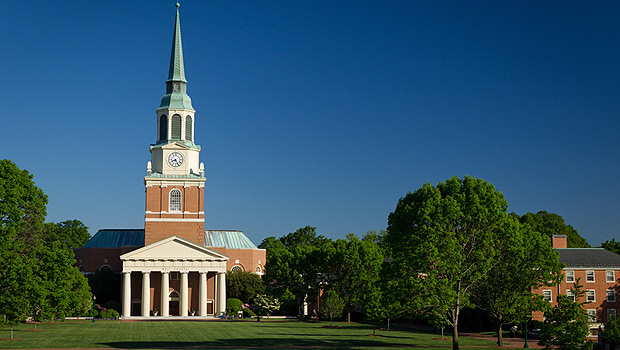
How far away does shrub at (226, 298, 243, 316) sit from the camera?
93250 millimetres

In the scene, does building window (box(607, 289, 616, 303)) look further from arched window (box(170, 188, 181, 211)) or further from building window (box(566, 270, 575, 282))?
arched window (box(170, 188, 181, 211))

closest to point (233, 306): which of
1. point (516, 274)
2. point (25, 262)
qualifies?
point (25, 262)

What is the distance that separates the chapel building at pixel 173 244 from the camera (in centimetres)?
9275

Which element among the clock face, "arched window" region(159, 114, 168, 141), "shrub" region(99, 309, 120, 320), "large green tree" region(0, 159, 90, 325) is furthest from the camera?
"arched window" region(159, 114, 168, 141)

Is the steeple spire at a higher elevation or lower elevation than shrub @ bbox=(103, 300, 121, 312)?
higher

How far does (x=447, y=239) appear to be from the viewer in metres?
45.5

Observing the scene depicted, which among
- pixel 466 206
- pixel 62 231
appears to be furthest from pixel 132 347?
pixel 62 231

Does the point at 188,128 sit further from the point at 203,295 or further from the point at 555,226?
the point at 555,226

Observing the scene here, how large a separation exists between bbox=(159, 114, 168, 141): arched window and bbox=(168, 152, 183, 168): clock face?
256cm

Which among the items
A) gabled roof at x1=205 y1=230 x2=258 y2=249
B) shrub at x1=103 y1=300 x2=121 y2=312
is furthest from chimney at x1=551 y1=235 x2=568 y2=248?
shrub at x1=103 y1=300 x2=121 y2=312

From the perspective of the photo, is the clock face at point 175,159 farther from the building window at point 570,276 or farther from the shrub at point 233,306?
the building window at point 570,276

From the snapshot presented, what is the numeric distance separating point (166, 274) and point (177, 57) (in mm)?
28182

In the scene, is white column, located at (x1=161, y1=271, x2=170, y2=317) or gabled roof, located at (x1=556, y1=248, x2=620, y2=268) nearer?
gabled roof, located at (x1=556, y1=248, x2=620, y2=268)

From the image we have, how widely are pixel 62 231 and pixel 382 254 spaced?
81293 mm
